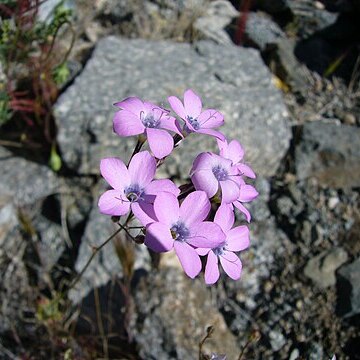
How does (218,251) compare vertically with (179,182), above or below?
above

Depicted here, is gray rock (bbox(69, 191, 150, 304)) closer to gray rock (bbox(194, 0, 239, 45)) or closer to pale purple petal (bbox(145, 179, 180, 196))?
pale purple petal (bbox(145, 179, 180, 196))

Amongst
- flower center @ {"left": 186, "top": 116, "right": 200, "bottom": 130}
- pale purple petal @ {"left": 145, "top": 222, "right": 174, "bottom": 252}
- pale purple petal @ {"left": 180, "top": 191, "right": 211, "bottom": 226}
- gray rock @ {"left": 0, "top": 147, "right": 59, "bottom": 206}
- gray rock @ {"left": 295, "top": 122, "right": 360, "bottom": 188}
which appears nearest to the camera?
pale purple petal @ {"left": 145, "top": 222, "right": 174, "bottom": 252}

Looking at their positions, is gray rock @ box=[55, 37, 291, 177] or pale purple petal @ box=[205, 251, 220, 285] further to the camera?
gray rock @ box=[55, 37, 291, 177]

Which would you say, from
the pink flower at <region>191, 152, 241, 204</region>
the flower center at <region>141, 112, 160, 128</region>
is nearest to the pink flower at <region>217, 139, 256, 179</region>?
the pink flower at <region>191, 152, 241, 204</region>

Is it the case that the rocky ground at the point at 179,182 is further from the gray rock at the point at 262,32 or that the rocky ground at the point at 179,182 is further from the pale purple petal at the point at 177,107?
the pale purple petal at the point at 177,107

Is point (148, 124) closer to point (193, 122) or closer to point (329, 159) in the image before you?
point (193, 122)

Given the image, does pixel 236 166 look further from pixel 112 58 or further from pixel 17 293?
pixel 112 58

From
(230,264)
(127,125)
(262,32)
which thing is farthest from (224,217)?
(262,32)
